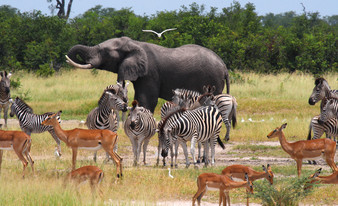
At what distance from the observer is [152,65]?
54.7 feet

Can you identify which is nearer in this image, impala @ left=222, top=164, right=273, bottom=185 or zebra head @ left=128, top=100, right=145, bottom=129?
impala @ left=222, top=164, right=273, bottom=185

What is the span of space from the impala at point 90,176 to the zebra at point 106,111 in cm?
361

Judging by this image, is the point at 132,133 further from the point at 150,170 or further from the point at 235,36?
the point at 235,36

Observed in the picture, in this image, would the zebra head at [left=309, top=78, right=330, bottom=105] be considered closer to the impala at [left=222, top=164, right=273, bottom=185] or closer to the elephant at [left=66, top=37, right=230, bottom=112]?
the elephant at [left=66, top=37, right=230, bottom=112]

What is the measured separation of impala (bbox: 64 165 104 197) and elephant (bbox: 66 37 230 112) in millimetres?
7870

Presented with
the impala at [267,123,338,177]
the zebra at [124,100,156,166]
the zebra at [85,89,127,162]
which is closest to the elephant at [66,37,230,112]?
the zebra at [85,89,127,162]

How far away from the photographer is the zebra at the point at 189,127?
11.2m

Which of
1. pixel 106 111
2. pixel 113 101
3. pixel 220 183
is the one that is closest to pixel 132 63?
pixel 106 111

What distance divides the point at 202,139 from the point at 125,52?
5.67m

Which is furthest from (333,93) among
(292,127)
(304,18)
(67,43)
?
(304,18)

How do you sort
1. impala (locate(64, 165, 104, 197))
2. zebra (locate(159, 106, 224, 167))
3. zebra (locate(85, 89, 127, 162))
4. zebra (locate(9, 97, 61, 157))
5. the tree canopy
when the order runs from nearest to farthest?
1. impala (locate(64, 165, 104, 197))
2. zebra (locate(159, 106, 224, 167))
3. zebra (locate(85, 89, 127, 162))
4. zebra (locate(9, 97, 61, 157))
5. the tree canopy

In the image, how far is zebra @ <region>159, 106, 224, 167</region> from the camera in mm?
11234

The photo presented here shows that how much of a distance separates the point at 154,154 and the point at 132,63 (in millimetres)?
3089

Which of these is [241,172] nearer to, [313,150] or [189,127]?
[313,150]
